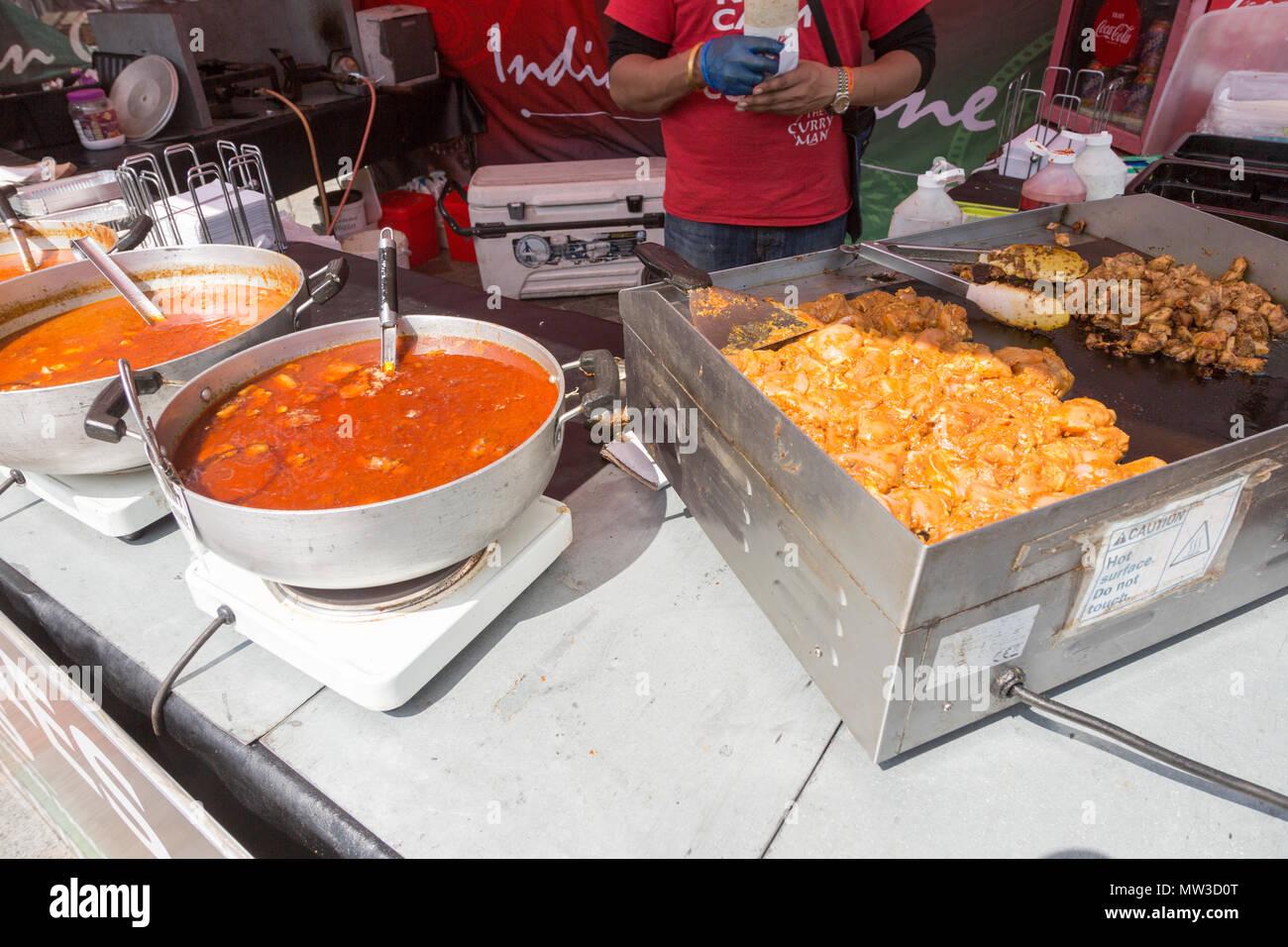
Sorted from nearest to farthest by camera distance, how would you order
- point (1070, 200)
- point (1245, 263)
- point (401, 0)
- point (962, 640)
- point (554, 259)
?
point (962, 640) → point (1245, 263) → point (1070, 200) → point (554, 259) → point (401, 0)

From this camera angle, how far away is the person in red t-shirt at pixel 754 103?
2.25 m

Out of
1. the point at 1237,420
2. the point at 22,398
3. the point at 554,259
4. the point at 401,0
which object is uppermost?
the point at 401,0

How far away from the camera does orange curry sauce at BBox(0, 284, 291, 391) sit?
1.69 metres

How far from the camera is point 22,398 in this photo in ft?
4.00

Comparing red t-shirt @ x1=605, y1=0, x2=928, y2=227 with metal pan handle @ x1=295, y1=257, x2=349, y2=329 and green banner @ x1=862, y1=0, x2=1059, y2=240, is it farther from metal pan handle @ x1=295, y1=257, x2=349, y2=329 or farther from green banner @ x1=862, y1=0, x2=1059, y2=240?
green banner @ x1=862, y1=0, x2=1059, y2=240

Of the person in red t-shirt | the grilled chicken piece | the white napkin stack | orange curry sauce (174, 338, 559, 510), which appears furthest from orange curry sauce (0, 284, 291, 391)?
the grilled chicken piece

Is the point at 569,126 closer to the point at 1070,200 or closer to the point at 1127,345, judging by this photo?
the point at 1070,200

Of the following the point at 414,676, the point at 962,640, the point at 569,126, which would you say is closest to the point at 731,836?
the point at 962,640

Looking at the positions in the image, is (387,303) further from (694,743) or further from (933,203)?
(933,203)

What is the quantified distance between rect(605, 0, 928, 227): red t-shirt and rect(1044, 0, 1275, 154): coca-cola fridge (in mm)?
2130

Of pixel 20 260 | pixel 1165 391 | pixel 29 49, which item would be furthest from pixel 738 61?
pixel 29 49

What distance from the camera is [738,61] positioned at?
2.10m

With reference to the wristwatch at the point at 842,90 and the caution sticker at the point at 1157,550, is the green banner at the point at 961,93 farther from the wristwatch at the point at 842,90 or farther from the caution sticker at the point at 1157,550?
the caution sticker at the point at 1157,550

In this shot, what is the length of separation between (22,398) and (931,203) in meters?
2.46
